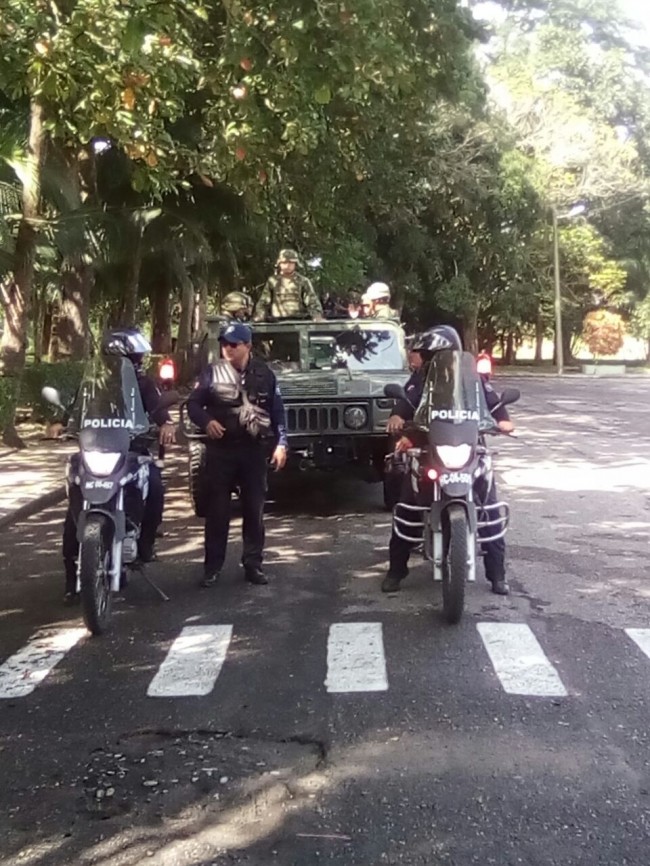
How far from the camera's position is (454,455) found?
725 centimetres

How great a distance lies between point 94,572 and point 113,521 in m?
0.40

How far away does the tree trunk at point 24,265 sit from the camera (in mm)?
15609

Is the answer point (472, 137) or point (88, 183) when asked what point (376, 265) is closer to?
point (472, 137)

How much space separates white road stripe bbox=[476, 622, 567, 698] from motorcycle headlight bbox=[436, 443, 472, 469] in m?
0.99

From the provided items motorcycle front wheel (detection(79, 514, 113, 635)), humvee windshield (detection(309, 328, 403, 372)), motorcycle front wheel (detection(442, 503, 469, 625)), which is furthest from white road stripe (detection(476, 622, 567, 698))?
humvee windshield (detection(309, 328, 403, 372))

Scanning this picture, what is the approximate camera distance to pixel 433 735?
518cm

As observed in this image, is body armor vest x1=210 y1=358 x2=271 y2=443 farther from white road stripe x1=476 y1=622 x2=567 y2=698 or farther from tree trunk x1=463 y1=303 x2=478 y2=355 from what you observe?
tree trunk x1=463 y1=303 x2=478 y2=355

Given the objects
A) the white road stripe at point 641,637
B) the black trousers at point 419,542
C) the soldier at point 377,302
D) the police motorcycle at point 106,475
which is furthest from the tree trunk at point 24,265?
the white road stripe at point 641,637

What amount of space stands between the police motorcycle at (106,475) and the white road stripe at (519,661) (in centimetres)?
229

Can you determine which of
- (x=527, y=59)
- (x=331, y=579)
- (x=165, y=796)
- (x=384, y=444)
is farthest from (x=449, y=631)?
(x=527, y=59)

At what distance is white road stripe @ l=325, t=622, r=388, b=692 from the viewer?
597 cm

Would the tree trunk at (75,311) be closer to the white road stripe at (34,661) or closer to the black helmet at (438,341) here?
the black helmet at (438,341)

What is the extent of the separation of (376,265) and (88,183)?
53.6 ft

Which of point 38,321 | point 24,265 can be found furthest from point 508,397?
point 38,321
